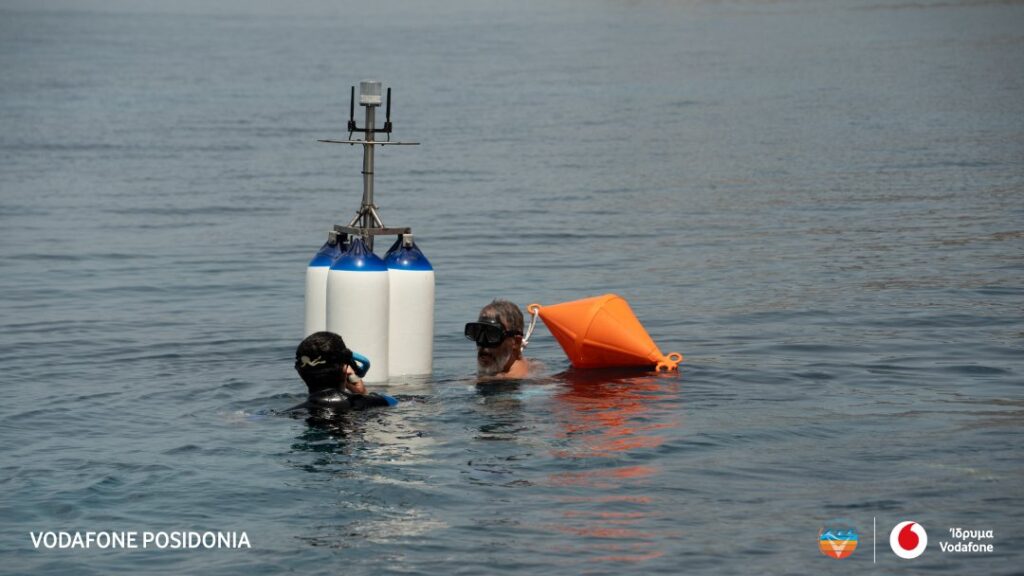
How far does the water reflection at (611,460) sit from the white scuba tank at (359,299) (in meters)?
1.50

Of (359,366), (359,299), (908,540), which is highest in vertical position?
(359,299)

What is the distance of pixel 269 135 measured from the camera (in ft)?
115

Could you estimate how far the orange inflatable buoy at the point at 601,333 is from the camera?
11.9 metres

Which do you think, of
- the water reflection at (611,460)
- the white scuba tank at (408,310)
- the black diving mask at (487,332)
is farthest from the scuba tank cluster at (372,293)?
the water reflection at (611,460)

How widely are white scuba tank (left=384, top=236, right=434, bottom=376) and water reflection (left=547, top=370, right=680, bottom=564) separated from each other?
1147 mm

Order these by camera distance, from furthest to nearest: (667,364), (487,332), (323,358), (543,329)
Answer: (543,329) < (667,364) < (487,332) < (323,358)

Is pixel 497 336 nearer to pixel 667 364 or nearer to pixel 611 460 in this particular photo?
pixel 667 364

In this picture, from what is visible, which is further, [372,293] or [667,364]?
[667,364]

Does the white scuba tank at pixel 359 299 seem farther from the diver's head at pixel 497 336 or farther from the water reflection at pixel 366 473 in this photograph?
the diver's head at pixel 497 336

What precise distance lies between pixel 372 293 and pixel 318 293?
2.30 feet

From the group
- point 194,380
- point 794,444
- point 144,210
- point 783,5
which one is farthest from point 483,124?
point 783,5

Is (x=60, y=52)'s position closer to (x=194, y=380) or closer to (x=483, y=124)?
(x=483, y=124)

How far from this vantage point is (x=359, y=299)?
1030 cm

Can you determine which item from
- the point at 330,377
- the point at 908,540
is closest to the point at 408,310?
the point at 330,377
